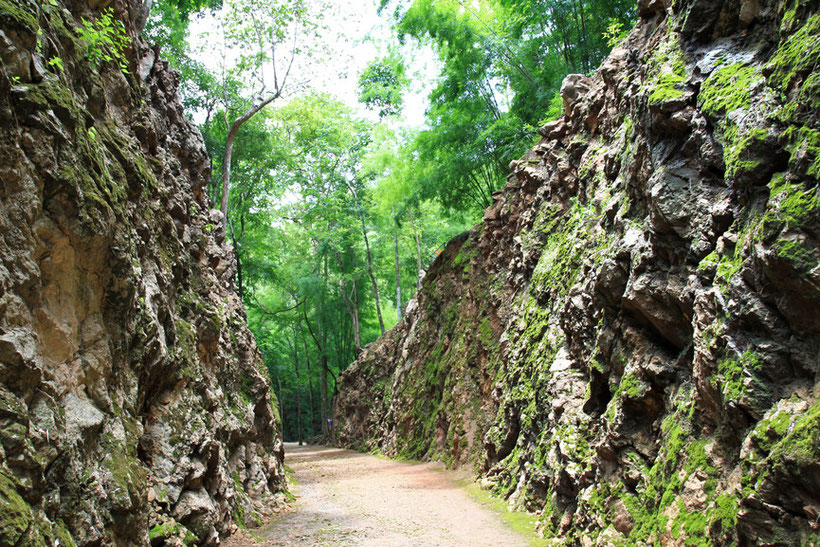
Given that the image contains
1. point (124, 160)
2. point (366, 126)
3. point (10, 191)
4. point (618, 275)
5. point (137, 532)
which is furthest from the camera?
point (366, 126)

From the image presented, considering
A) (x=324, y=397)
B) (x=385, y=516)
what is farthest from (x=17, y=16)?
(x=324, y=397)

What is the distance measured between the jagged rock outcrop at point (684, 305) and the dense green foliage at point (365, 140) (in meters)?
4.16

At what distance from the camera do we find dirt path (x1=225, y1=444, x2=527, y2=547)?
25.3ft

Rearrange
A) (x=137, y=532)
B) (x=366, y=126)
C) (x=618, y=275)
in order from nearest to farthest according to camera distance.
A: (x=137, y=532) < (x=618, y=275) < (x=366, y=126)

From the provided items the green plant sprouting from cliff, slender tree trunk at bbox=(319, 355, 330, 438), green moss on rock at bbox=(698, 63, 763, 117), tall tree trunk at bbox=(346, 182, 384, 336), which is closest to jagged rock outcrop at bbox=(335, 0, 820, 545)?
green moss on rock at bbox=(698, 63, 763, 117)

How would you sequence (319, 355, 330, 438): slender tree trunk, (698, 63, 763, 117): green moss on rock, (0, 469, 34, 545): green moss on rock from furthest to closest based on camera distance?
(319, 355, 330, 438): slender tree trunk → (698, 63, 763, 117): green moss on rock → (0, 469, 34, 545): green moss on rock

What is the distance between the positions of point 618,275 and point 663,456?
2.47m

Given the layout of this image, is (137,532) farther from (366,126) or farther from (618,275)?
(366,126)

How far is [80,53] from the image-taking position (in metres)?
5.81

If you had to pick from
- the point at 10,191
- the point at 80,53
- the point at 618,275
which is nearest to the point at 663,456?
the point at 618,275

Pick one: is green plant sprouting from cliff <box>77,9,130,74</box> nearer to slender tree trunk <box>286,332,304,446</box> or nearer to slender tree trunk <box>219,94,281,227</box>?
slender tree trunk <box>219,94,281,227</box>

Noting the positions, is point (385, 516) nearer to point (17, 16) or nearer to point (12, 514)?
point (12, 514)

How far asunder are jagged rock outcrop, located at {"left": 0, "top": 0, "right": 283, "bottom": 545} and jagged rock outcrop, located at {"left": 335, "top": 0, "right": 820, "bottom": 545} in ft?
16.3

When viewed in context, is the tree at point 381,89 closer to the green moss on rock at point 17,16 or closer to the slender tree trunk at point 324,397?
the slender tree trunk at point 324,397
